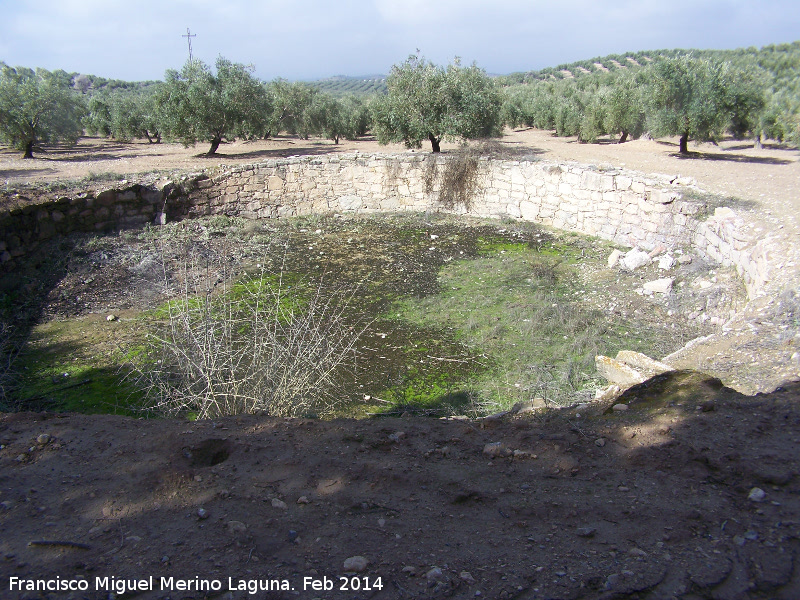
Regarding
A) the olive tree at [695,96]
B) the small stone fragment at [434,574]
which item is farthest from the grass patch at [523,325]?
the olive tree at [695,96]

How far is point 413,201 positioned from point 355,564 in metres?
11.1

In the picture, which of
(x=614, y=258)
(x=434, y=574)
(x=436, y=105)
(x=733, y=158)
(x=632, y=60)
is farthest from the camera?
(x=632, y=60)

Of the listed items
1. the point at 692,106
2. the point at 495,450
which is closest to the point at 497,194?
the point at 692,106

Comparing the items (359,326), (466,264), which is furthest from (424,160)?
(359,326)

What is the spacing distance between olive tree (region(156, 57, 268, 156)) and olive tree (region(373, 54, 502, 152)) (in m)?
3.96

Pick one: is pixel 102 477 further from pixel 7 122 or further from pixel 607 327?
pixel 7 122

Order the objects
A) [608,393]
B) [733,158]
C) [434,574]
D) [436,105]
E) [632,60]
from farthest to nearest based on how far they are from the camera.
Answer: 1. [632,60]
2. [436,105]
3. [733,158]
4. [608,393]
5. [434,574]

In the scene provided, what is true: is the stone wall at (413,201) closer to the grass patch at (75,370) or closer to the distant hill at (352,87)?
the grass patch at (75,370)

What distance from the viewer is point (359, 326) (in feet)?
23.0

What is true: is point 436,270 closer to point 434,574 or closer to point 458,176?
point 458,176

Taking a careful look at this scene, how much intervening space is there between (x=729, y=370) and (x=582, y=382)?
54.7 inches

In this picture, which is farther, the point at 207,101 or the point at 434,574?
the point at 207,101

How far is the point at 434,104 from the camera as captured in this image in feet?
42.3

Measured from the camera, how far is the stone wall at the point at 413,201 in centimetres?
835
